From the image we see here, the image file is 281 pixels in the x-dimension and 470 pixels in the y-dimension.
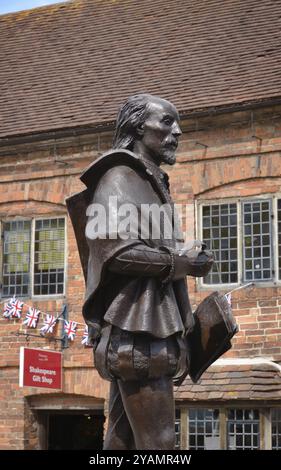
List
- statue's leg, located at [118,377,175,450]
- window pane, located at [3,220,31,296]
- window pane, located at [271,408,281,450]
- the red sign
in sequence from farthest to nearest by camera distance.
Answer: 1. window pane, located at [3,220,31,296]
2. the red sign
3. window pane, located at [271,408,281,450]
4. statue's leg, located at [118,377,175,450]

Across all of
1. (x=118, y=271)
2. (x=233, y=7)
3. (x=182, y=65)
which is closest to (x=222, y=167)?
(x=182, y=65)

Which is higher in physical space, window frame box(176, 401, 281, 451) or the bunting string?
the bunting string

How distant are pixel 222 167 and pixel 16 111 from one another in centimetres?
449

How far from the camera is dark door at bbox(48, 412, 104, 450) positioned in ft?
60.5

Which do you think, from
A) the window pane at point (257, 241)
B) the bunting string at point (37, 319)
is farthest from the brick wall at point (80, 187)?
the window pane at point (257, 241)

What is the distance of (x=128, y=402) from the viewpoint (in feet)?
16.9

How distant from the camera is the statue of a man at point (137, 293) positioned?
5.10 metres

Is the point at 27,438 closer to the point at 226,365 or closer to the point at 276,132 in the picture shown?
the point at 226,365

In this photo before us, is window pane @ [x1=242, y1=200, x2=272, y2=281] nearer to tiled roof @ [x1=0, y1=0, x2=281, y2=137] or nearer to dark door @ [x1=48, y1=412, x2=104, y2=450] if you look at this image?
tiled roof @ [x1=0, y1=0, x2=281, y2=137]

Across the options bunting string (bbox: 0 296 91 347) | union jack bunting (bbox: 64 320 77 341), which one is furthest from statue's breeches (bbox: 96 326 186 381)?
union jack bunting (bbox: 64 320 77 341)

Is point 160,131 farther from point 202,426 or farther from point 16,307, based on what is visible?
point 16,307

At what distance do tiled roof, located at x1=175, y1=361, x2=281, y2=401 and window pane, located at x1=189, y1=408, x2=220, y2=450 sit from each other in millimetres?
334

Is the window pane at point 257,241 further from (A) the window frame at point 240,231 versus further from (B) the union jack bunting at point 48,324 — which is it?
(B) the union jack bunting at point 48,324

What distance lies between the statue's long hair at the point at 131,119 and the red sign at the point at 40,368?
1017 cm
